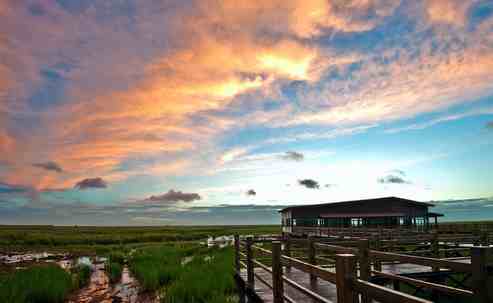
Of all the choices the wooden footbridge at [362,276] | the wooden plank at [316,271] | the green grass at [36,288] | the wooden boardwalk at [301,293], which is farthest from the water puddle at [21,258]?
the wooden plank at [316,271]

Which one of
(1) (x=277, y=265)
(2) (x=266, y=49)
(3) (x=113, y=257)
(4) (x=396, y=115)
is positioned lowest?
(3) (x=113, y=257)

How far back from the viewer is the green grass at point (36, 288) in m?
12.1

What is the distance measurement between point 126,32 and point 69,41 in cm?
273

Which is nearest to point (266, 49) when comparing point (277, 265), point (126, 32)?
point (126, 32)

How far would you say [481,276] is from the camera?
188 inches

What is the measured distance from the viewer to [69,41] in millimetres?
17469

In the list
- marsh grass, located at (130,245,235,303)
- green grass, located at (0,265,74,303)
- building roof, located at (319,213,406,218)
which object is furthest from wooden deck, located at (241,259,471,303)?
building roof, located at (319,213,406,218)

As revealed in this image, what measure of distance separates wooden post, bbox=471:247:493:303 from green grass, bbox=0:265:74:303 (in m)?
12.2

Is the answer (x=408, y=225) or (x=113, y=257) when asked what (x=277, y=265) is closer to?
(x=113, y=257)

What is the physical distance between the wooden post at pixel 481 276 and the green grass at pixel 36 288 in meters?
12.2

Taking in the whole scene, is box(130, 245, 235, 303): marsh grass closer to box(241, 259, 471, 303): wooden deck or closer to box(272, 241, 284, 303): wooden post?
box(241, 259, 471, 303): wooden deck

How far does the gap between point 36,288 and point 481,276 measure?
1407cm

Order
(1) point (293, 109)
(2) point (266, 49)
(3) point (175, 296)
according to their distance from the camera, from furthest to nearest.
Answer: (1) point (293, 109), (2) point (266, 49), (3) point (175, 296)

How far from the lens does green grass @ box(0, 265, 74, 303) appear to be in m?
12.1
